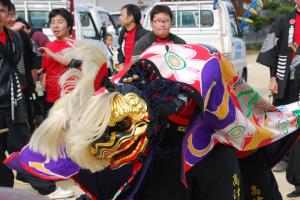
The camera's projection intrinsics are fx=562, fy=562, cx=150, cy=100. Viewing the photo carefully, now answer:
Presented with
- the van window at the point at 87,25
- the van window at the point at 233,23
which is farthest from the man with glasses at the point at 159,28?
the van window at the point at 87,25

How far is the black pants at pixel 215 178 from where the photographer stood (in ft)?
7.98

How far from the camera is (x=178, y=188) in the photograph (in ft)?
7.95

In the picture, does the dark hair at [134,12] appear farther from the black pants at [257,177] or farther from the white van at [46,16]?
the white van at [46,16]

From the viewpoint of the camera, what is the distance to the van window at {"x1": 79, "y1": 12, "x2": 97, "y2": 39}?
10852 mm

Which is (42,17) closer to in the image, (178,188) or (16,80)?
(16,80)

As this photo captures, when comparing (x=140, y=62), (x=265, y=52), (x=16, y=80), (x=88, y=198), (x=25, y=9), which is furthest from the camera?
(x=25, y=9)

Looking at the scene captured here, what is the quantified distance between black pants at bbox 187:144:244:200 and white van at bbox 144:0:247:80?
751cm

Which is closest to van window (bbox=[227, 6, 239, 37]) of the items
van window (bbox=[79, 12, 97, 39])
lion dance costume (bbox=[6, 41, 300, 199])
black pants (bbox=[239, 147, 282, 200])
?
van window (bbox=[79, 12, 97, 39])

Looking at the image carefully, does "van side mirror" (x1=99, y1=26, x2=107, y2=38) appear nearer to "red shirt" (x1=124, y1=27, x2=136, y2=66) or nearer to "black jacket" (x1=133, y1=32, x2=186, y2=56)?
"red shirt" (x1=124, y1=27, x2=136, y2=66)

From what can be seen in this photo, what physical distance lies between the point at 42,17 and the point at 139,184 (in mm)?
8733

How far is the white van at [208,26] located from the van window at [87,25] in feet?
4.23

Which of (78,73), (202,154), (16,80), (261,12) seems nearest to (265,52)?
(16,80)

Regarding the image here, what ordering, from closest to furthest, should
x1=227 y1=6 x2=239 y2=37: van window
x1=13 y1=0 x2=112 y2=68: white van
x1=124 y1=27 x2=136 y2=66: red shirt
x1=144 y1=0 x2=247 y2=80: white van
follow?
x1=124 y1=27 x2=136 y2=66: red shirt
x1=144 y1=0 x2=247 y2=80: white van
x1=13 y1=0 x2=112 y2=68: white van
x1=227 y1=6 x2=239 y2=37: van window

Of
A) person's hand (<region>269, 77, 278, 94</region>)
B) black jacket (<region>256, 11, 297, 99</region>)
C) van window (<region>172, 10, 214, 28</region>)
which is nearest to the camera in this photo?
black jacket (<region>256, 11, 297, 99</region>)
